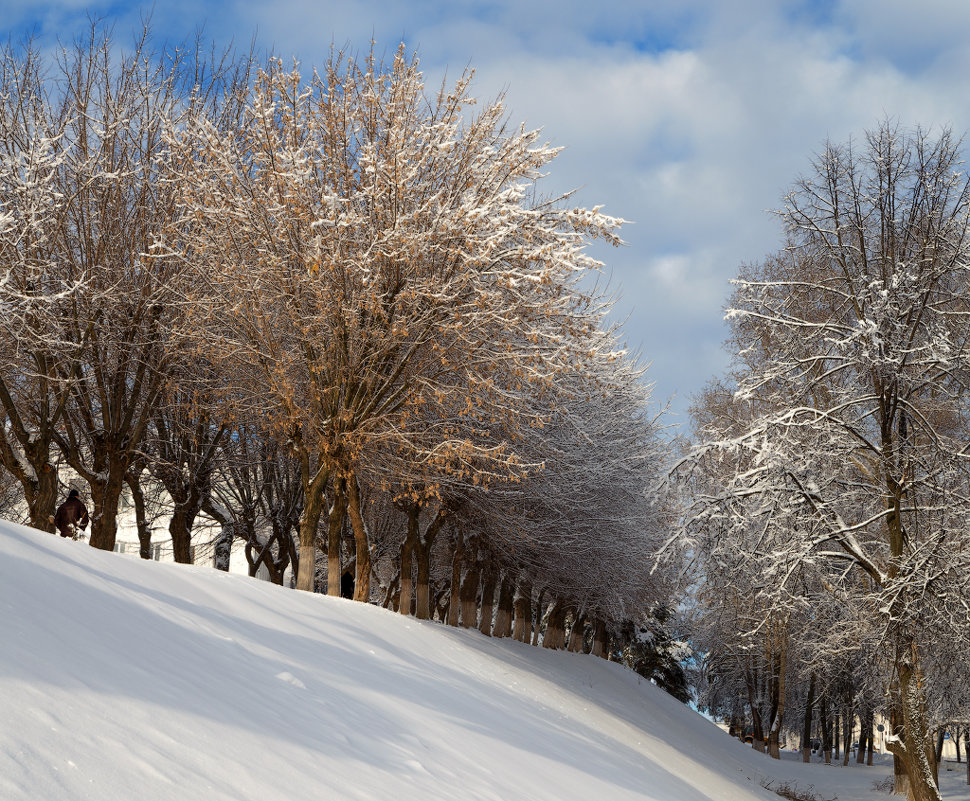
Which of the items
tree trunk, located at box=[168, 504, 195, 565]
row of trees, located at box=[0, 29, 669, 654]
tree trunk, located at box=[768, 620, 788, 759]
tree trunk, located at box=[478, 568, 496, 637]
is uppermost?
row of trees, located at box=[0, 29, 669, 654]

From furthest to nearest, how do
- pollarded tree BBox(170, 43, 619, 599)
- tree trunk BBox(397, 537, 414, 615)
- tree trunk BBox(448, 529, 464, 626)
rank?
1. tree trunk BBox(448, 529, 464, 626)
2. tree trunk BBox(397, 537, 414, 615)
3. pollarded tree BBox(170, 43, 619, 599)

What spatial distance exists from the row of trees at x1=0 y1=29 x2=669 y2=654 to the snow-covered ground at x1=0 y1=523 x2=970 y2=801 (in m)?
4.31

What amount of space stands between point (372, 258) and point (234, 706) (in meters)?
9.25

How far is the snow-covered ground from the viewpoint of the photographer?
396 cm

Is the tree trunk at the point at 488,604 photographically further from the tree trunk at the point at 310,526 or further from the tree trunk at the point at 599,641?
the tree trunk at the point at 599,641

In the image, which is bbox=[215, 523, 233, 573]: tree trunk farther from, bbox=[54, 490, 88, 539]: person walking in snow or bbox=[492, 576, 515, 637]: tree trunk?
bbox=[54, 490, 88, 539]: person walking in snow

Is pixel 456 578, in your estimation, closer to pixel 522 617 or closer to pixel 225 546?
pixel 225 546

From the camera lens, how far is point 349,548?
2930 cm

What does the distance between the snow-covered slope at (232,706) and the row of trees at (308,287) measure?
14.7 ft

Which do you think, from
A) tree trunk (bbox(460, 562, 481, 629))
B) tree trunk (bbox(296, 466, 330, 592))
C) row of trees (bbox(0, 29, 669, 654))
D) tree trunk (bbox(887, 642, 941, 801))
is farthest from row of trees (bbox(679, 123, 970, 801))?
tree trunk (bbox(460, 562, 481, 629))

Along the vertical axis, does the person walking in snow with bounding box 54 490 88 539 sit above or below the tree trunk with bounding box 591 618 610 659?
above

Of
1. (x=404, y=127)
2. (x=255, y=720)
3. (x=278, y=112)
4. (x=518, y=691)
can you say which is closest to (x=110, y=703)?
(x=255, y=720)

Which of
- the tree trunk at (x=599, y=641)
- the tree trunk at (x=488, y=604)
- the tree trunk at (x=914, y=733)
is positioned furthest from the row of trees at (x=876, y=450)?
the tree trunk at (x=599, y=641)

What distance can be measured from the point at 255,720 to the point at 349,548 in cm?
2444
